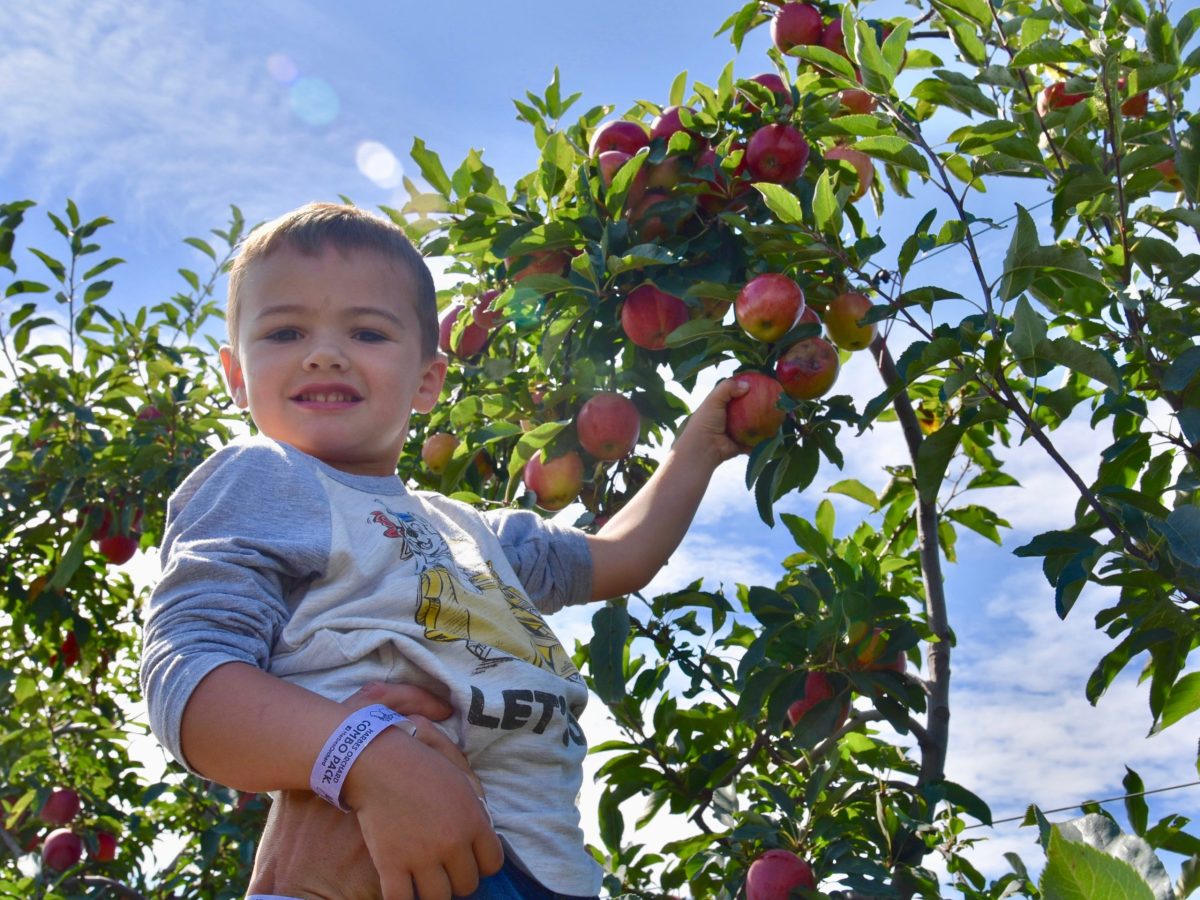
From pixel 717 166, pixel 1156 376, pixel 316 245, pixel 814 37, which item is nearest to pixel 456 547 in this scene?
pixel 316 245

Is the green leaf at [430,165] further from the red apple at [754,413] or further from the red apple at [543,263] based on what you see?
the red apple at [754,413]

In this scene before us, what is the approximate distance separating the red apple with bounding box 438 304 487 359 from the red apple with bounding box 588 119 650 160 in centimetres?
55

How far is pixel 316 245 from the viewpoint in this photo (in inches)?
60.2

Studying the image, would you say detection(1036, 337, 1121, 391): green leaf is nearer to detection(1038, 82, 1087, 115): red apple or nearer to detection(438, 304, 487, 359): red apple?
detection(1038, 82, 1087, 115): red apple

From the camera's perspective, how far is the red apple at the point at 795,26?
261 centimetres

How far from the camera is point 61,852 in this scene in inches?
153

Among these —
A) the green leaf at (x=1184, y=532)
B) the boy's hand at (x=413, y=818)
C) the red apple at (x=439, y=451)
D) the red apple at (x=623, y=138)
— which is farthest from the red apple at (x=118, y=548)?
the green leaf at (x=1184, y=532)

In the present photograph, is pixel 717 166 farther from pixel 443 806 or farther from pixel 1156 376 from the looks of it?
pixel 443 806

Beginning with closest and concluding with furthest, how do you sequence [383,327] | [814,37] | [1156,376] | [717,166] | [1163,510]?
Result: [383,327], [1163,510], [1156,376], [717,166], [814,37]

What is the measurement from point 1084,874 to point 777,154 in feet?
5.82

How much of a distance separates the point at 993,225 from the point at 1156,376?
0.45 metres

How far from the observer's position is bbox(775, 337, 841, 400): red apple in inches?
77.8

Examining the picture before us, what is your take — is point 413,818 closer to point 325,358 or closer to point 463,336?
point 325,358

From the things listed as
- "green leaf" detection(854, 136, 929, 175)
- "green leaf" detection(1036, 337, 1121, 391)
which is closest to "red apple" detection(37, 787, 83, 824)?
"green leaf" detection(854, 136, 929, 175)
